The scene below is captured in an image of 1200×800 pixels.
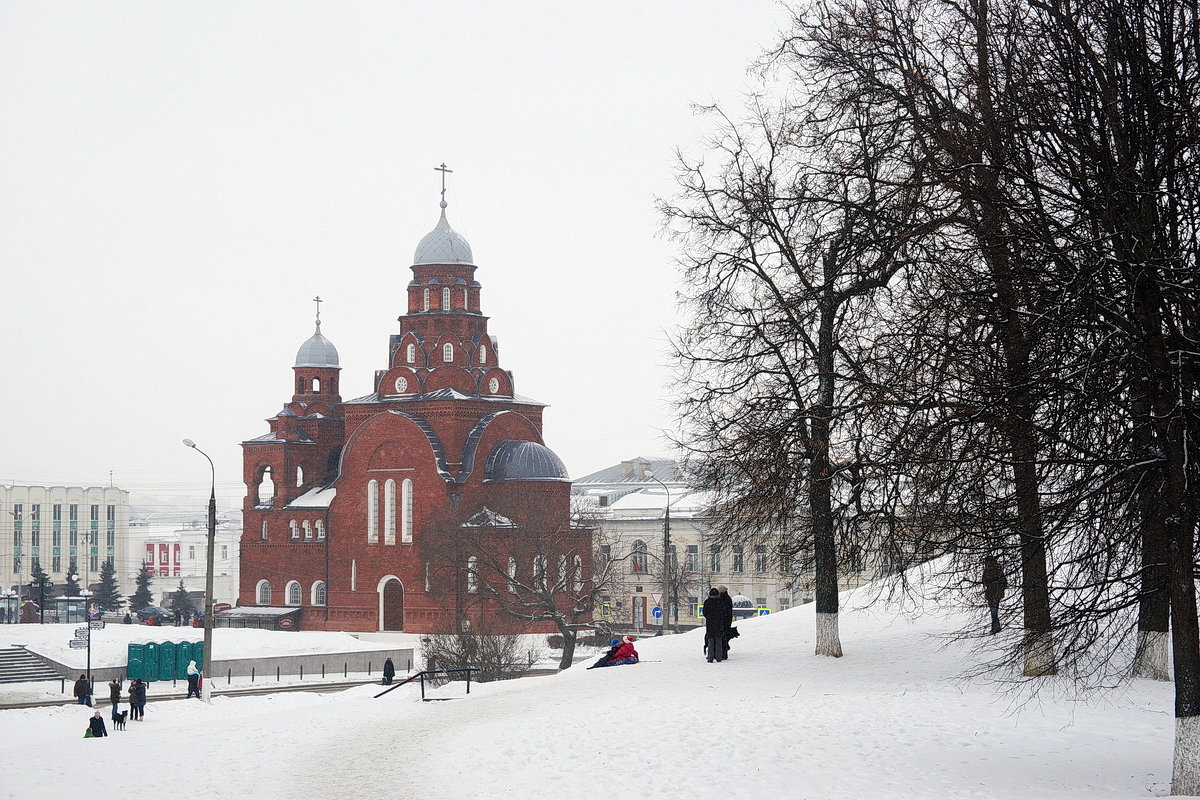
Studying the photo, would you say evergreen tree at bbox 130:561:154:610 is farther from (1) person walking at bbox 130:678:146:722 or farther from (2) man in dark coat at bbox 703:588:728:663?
(2) man in dark coat at bbox 703:588:728:663

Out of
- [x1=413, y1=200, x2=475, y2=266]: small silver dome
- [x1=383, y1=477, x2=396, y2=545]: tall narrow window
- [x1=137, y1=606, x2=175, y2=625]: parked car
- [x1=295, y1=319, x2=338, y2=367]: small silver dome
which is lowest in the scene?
[x1=137, y1=606, x2=175, y2=625]: parked car

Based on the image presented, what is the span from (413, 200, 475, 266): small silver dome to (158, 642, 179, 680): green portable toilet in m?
30.5

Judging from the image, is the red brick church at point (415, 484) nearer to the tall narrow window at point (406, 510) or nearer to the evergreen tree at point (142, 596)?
the tall narrow window at point (406, 510)

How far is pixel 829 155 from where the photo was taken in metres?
19.4

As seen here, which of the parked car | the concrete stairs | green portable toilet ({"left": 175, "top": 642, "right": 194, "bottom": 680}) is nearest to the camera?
green portable toilet ({"left": 175, "top": 642, "right": 194, "bottom": 680})

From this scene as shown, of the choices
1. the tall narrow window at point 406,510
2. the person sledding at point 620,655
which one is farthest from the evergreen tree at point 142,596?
the person sledding at point 620,655

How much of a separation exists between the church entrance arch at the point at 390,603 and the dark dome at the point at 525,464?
7.03 m

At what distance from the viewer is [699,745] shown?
1441cm

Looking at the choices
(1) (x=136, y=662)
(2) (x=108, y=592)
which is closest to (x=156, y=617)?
(2) (x=108, y=592)

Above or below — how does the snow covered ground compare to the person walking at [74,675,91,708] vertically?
above

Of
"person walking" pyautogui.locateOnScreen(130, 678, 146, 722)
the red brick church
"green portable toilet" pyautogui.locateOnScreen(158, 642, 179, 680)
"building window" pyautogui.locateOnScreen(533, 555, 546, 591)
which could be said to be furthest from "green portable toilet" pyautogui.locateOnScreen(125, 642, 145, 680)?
the red brick church

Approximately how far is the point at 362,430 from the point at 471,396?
576 centimetres

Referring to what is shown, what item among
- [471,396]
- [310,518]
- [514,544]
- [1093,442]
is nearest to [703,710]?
[1093,442]

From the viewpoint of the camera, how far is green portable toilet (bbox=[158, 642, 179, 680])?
4466cm
